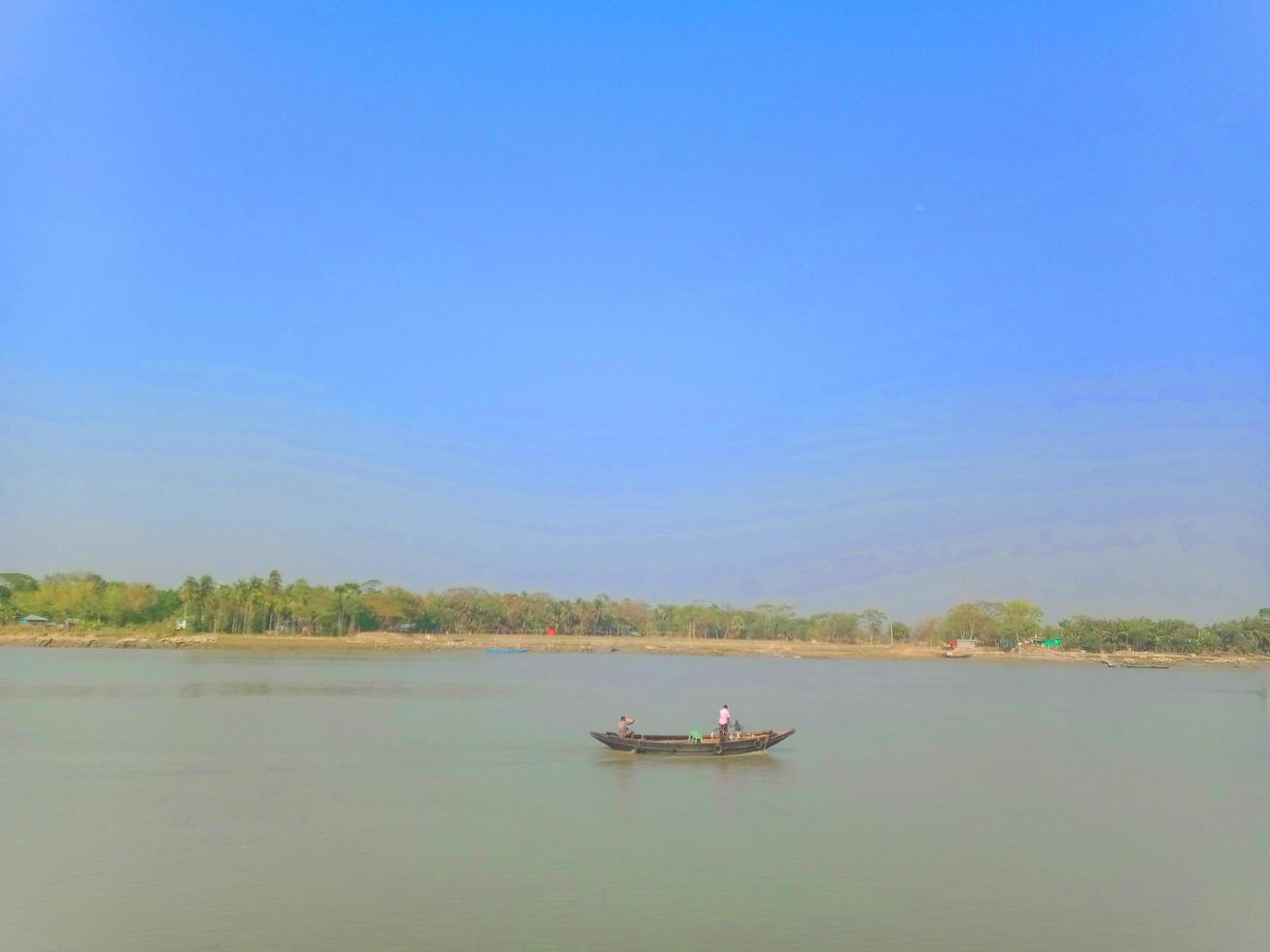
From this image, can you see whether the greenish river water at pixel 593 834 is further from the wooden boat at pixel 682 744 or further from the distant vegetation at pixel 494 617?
the distant vegetation at pixel 494 617

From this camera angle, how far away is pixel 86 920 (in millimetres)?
9797

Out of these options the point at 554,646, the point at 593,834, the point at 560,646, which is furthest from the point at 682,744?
the point at 560,646

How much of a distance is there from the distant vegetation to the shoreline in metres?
1.81

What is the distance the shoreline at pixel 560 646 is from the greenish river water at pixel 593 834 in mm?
48775

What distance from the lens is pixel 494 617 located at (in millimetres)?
108000

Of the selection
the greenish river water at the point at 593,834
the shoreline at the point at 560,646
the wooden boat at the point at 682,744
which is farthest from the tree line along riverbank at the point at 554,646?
the wooden boat at the point at 682,744

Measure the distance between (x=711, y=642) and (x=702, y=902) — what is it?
106 meters

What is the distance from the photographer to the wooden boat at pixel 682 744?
2127cm

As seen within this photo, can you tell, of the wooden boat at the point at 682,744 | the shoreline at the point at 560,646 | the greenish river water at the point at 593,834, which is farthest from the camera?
the shoreline at the point at 560,646

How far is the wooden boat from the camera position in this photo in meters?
21.3

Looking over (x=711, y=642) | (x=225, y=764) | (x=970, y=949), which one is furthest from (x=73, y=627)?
(x=970, y=949)

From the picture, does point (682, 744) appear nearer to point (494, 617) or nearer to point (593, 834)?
point (593, 834)

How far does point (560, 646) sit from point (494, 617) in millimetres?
10893

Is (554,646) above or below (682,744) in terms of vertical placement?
below
